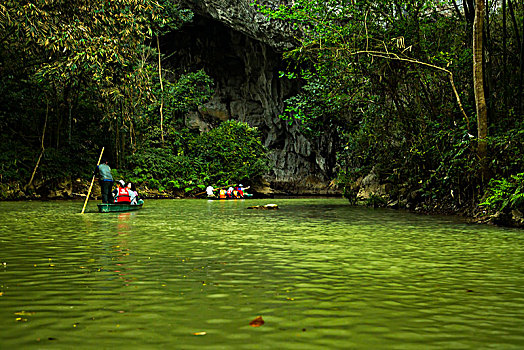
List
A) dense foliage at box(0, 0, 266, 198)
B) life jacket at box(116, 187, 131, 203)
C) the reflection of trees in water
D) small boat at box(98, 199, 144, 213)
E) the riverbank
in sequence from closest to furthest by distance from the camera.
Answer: the reflection of trees in water < the riverbank < dense foliage at box(0, 0, 266, 198) < small boat at box(98, 199, 144, 213) < life jacket at box(116, 187, 131, 203)

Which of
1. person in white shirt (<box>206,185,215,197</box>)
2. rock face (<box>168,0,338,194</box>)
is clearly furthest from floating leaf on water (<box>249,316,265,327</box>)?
rock face (<box>168,0,338,194</box>)

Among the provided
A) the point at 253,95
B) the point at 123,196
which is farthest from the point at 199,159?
the point at 123,196

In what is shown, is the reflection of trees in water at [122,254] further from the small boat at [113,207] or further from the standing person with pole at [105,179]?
the standing person with pole at [105,179]

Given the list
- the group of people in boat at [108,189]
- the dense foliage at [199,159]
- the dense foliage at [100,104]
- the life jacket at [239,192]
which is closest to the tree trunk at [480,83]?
the dense foliage at [100,104]

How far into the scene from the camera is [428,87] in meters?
15.7

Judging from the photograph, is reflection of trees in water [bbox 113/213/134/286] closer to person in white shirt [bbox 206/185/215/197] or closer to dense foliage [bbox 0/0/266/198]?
dense foliage [bbox 0/0/266/198]

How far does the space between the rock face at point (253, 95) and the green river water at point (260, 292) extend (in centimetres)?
Answer: 2875

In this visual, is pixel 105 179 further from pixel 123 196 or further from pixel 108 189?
pixel 123 196

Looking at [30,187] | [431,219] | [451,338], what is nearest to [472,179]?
[431,219]

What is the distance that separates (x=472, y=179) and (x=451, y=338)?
36.5ft

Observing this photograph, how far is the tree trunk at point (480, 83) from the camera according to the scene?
12086 mm

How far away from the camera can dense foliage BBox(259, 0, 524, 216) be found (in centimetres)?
1290

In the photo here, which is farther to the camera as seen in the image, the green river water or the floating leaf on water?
the floating leaf on water

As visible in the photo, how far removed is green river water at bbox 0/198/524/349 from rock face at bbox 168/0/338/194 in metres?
28.8
